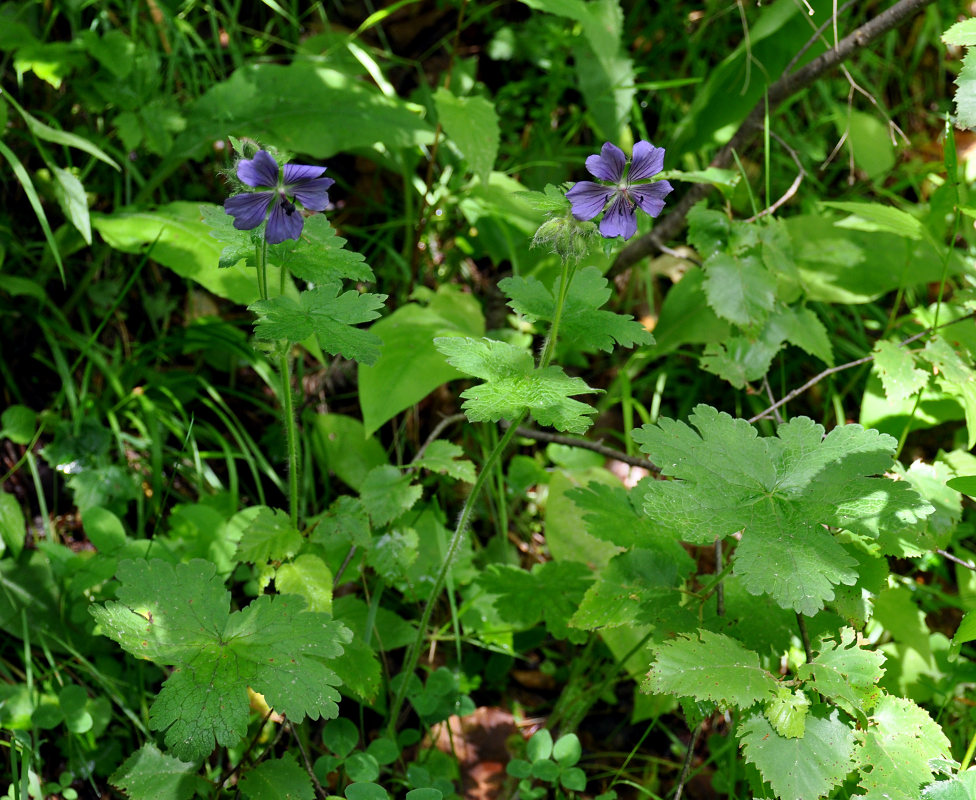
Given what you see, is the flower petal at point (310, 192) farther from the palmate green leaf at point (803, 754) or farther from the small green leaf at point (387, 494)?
the palmate green leaf at point (803, 754)

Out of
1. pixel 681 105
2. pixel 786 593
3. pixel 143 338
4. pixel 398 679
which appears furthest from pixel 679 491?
pixel 681 105

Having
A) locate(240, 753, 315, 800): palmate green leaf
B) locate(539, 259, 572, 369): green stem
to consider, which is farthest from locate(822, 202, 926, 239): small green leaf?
locate(240, 753, 315, 800): palmate green leaf

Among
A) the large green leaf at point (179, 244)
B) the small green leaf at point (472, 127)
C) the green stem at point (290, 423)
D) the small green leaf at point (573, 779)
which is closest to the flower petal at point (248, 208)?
the green stem at point (290, 423)

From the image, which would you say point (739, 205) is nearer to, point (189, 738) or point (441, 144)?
point (441, 144)

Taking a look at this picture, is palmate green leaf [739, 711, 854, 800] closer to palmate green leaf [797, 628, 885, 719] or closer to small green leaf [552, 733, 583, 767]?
palmate green leaf [797, 628, 885, 719]

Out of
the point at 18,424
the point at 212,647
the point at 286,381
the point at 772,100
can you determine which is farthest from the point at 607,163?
the point at 18,424

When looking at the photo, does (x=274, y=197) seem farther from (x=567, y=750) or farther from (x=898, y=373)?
(x=898, y=373)
